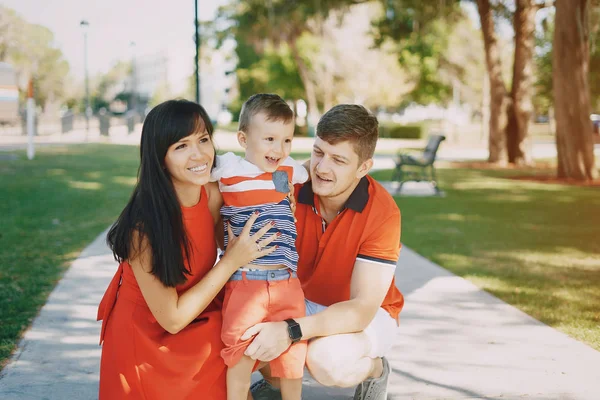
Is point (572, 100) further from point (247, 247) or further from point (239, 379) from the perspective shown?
point (239, 379)

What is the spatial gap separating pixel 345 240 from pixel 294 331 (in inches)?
22.0

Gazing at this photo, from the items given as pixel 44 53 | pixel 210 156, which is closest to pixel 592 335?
pixel 210 156

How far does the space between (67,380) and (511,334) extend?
2875 millimetres

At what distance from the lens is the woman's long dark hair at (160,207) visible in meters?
2.57

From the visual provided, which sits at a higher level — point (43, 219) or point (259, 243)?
point (259, 243)

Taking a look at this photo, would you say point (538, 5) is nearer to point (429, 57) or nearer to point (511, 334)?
point (511, 334)

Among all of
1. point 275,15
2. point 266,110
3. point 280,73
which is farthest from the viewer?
point 280,73

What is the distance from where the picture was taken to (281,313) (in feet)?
8.98

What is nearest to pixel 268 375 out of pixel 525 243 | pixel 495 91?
pixel 525 243

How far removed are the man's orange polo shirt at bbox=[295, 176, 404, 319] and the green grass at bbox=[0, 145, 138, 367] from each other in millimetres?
2040

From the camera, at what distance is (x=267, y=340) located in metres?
2.61

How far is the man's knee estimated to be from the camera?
2822mm

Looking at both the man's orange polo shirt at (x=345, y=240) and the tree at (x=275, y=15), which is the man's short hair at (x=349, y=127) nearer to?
the man's orange polo shirt at (x=345, y=240)

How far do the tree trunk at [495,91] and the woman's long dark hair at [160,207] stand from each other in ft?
58.2
